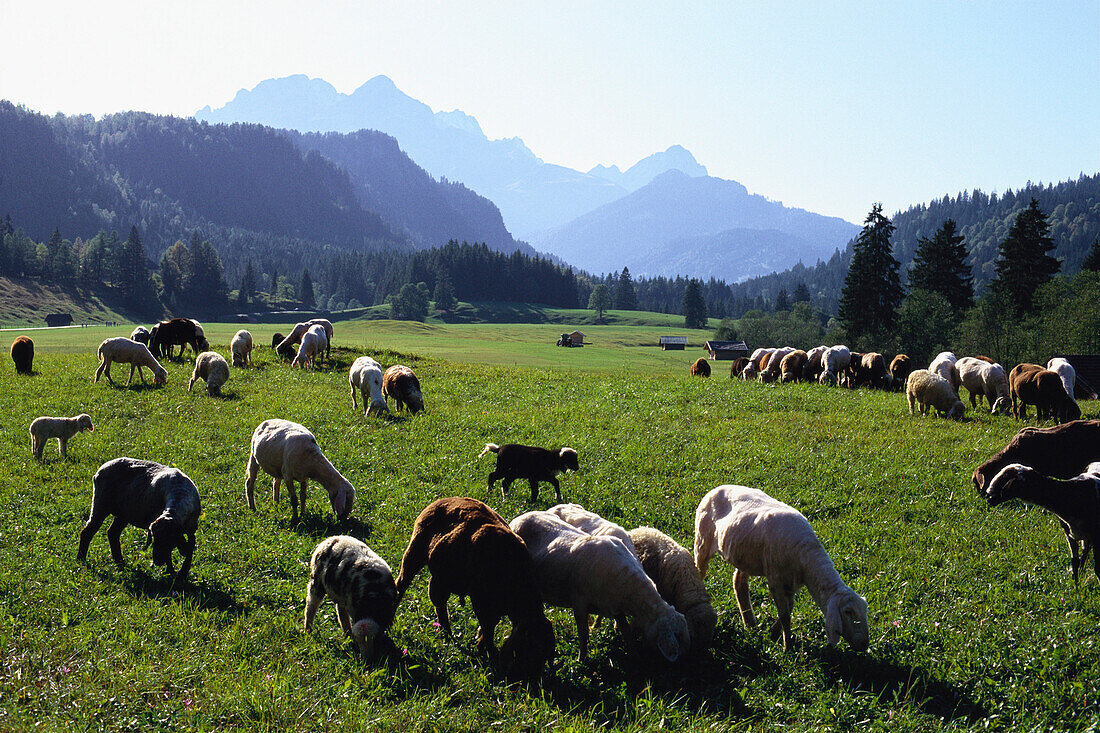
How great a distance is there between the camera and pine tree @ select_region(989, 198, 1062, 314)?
61.5 metres

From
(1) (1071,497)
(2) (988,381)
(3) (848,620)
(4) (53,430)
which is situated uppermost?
(2) (988,381)

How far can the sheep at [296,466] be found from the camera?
10.9m

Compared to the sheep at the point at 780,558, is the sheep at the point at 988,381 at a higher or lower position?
higher

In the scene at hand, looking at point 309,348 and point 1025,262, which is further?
point 1025,262

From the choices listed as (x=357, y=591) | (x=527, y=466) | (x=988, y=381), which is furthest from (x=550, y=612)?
(x=988, y=381)

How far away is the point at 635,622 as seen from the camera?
268 inches

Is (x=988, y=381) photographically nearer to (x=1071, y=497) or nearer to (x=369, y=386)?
(x=1071, y=497)

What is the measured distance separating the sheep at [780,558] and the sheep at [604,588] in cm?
143

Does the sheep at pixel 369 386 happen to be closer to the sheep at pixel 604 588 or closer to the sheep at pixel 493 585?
the sheep at pixel 493 585

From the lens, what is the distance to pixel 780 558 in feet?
24.2

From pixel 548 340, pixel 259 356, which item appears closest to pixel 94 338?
pixel 259 356

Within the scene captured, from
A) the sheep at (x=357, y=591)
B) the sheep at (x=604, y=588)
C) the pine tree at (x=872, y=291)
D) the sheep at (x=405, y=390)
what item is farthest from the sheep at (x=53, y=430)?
the pine tree at (x=872, y=291)

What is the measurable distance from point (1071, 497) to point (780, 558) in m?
5.02

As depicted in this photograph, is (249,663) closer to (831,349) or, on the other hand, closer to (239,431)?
(239,431)
